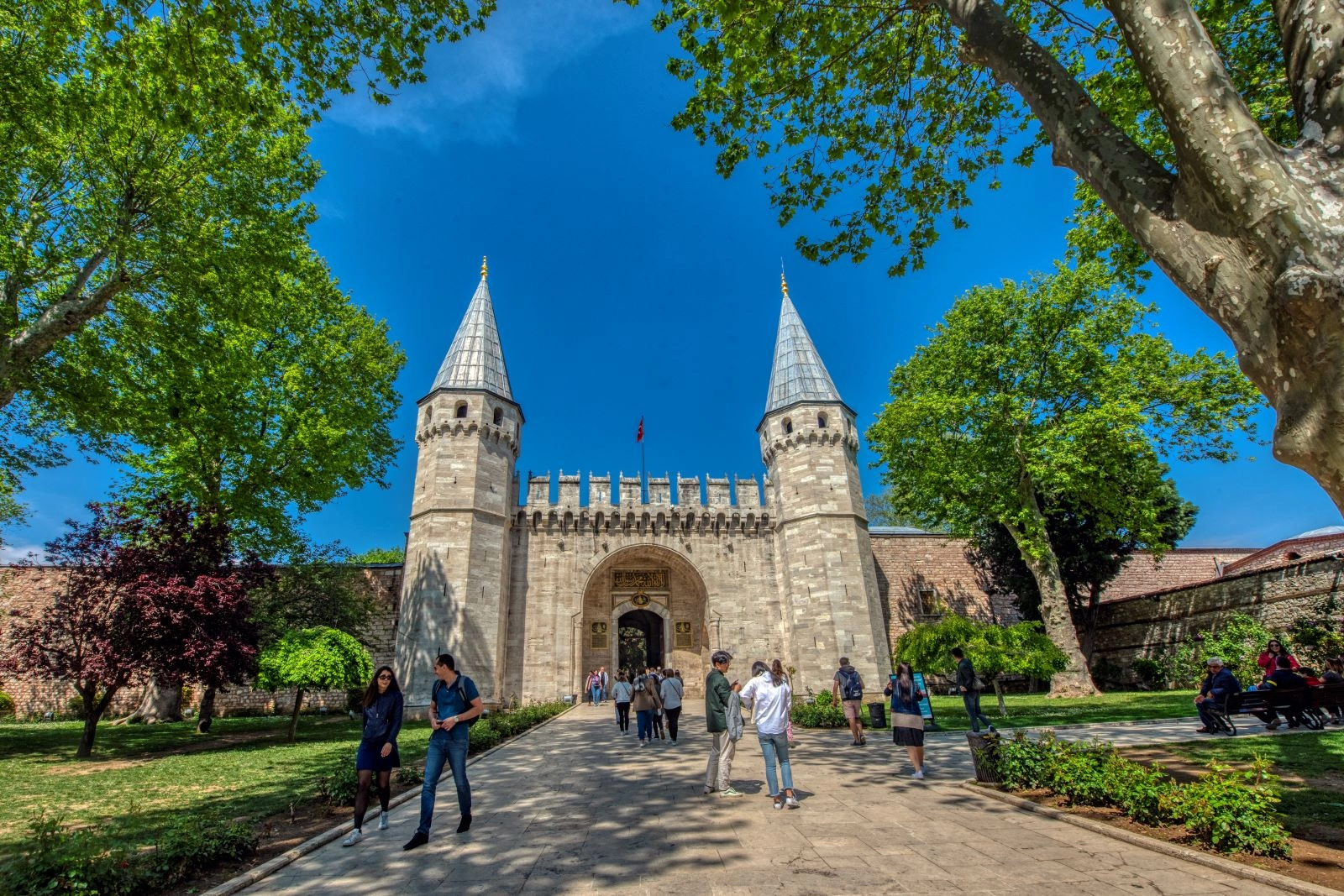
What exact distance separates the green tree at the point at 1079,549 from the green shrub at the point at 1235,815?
56.8 feet

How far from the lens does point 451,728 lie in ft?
17.3

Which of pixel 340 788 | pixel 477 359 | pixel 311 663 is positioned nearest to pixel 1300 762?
pixel 340 788

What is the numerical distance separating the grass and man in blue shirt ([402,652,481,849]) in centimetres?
603

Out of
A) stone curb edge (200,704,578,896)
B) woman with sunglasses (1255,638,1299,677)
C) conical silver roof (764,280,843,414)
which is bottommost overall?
stone curb edge (200,704,578,896)

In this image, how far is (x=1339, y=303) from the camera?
2.91m

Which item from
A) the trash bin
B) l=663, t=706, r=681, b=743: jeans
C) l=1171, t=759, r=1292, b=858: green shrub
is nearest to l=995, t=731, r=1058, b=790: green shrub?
the trash bin

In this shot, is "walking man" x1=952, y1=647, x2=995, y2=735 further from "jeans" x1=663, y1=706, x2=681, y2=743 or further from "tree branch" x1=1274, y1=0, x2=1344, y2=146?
"tree branch" x1=1274, y1=0, x2=1344, y2=146

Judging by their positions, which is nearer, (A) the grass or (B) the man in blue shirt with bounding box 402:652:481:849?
(A) the grass

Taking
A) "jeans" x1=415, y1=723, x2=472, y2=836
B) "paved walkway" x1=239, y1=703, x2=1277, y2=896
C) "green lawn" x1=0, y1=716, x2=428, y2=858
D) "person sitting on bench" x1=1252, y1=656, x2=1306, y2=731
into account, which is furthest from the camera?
"person sitting on bench" x1=1252, y1=656, x2=1306, y2=731

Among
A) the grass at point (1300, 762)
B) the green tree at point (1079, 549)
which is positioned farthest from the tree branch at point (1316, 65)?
the green tree at point (1079, 549)

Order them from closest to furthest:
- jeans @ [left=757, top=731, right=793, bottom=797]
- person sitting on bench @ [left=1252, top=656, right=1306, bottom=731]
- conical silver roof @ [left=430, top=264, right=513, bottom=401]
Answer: jeans @ [left=757, top=731, right=793, bottom=797] < person sitting on bench @ [left=1252, top=656, right=1306, bottom=731] < conical silver roof @ [left=430, top=264, right=513, bottom=401]

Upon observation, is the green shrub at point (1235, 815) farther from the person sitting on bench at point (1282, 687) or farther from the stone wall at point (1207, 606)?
the stone wall at point (1207, 606)

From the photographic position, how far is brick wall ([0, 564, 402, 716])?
68.5 feet

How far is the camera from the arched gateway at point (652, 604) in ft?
75.4
